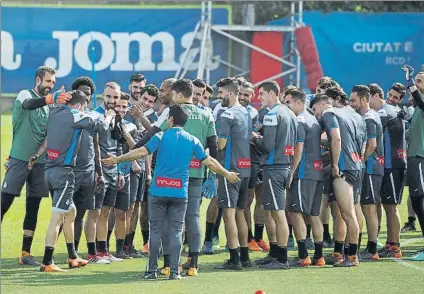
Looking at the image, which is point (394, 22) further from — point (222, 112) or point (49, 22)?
point (222, 112)

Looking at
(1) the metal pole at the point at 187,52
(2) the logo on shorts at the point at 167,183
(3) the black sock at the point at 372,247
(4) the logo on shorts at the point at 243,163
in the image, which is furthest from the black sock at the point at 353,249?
(1) the metal pole at the point at 187,52

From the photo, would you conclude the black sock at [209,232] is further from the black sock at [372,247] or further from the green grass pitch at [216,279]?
the black sock at [372,247]

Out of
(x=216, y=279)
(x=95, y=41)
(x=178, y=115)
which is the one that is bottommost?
(x=216, y=279)

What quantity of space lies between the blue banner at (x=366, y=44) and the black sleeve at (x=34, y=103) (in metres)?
21.5

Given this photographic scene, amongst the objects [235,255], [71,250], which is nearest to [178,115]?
[235,255]

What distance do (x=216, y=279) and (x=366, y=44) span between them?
22887mm

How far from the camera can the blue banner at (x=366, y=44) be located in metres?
34.3

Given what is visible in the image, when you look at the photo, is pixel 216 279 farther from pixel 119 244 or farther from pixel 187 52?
pixel 187 52

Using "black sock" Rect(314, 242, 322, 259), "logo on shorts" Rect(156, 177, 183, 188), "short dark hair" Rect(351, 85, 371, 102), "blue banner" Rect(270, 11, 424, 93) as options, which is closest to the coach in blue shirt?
"logo on shorts" Rect(156, 177, 183, 188)

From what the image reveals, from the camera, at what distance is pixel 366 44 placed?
34.6m

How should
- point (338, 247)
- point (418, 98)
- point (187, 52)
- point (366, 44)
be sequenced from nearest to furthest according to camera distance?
point (338, 247), point (418, 98), point (187, 52), point (366, 44)

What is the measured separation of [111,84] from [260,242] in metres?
3.30

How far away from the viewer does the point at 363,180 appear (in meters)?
14.8

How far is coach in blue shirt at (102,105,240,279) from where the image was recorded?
41.1ft
